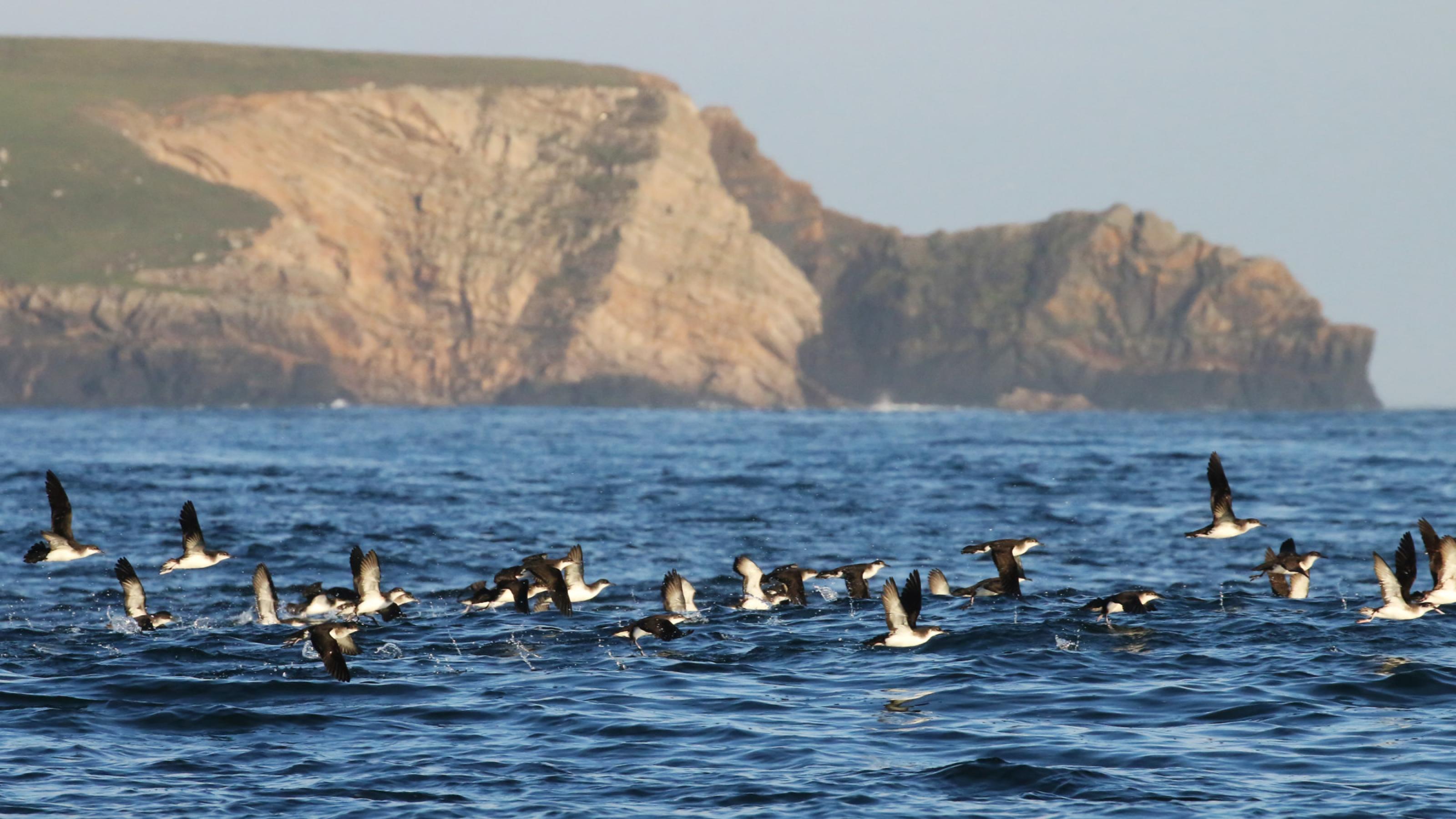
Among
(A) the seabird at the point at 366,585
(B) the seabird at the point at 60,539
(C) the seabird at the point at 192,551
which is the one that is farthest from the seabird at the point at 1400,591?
(B) the seabird at the point at 60,539

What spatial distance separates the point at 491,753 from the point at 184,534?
345 inches

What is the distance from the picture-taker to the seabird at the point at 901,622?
17406 millimetres

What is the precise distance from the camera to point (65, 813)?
12.2 metres

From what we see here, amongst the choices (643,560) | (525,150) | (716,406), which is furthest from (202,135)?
(643,560)

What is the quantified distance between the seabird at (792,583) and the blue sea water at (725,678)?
1.40ft

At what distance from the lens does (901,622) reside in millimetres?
17734

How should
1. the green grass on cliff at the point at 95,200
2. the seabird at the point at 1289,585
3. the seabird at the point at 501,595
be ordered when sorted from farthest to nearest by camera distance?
the green grass on cliff at the point at 95,200 < the seabird at the point at 1289,585 < the seabird at the point at 501,595

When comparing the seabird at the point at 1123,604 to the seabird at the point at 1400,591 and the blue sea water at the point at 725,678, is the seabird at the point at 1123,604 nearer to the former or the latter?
the blue sea water at the point at 725,678

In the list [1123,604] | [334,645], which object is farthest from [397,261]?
[334,645]

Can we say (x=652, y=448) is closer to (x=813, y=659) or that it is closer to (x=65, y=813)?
(x=813, y=659)

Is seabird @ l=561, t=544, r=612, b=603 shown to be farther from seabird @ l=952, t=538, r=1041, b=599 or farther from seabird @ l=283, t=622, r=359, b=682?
seabird @ l=952, t=538, r=1041, b=599

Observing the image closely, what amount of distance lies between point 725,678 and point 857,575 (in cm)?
541

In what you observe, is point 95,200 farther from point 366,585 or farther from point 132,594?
point 366,585

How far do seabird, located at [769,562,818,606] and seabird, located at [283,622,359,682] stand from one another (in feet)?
21.5
